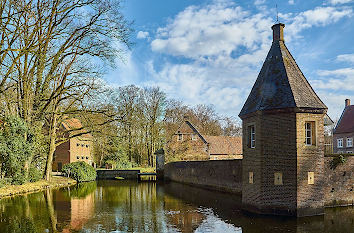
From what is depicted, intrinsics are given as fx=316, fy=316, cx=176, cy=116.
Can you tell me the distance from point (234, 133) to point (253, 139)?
134 feet

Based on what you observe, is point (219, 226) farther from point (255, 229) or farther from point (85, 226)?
point (85, 226)

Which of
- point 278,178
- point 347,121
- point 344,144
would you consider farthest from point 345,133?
point 278,178

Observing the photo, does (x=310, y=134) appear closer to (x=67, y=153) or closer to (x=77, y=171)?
(x=77, y=171)

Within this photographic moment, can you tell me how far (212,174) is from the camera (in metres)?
20.3

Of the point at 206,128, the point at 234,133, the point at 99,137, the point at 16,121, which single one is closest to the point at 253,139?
the point at 99,137

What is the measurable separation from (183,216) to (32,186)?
13.2 meters

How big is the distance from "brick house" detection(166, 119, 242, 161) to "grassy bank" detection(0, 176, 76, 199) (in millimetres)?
13629

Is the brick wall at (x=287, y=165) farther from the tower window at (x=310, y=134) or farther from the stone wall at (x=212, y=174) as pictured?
the stone wall at (x=212, y=174)

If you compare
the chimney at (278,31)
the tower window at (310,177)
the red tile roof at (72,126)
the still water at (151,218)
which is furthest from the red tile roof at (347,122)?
the red tile roof at (72,126)

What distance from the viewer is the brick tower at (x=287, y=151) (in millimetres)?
11586

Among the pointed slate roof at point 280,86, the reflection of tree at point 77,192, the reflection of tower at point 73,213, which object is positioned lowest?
the reflection of tree at point 77,192

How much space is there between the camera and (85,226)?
974cm

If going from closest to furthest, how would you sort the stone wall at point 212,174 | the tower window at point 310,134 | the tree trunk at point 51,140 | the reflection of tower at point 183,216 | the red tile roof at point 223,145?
the reflection of tower at point 183,216 < the tower window at point 310,134 < the stone wall at point 212,174 < the tree trunk at point 51,140 < the red tile roof at point 223,145

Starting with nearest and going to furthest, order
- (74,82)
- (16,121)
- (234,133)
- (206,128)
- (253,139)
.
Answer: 1. (253,139)
2. (16,121)
3. (74,82)
4. (206,128)
5. (234,133)
